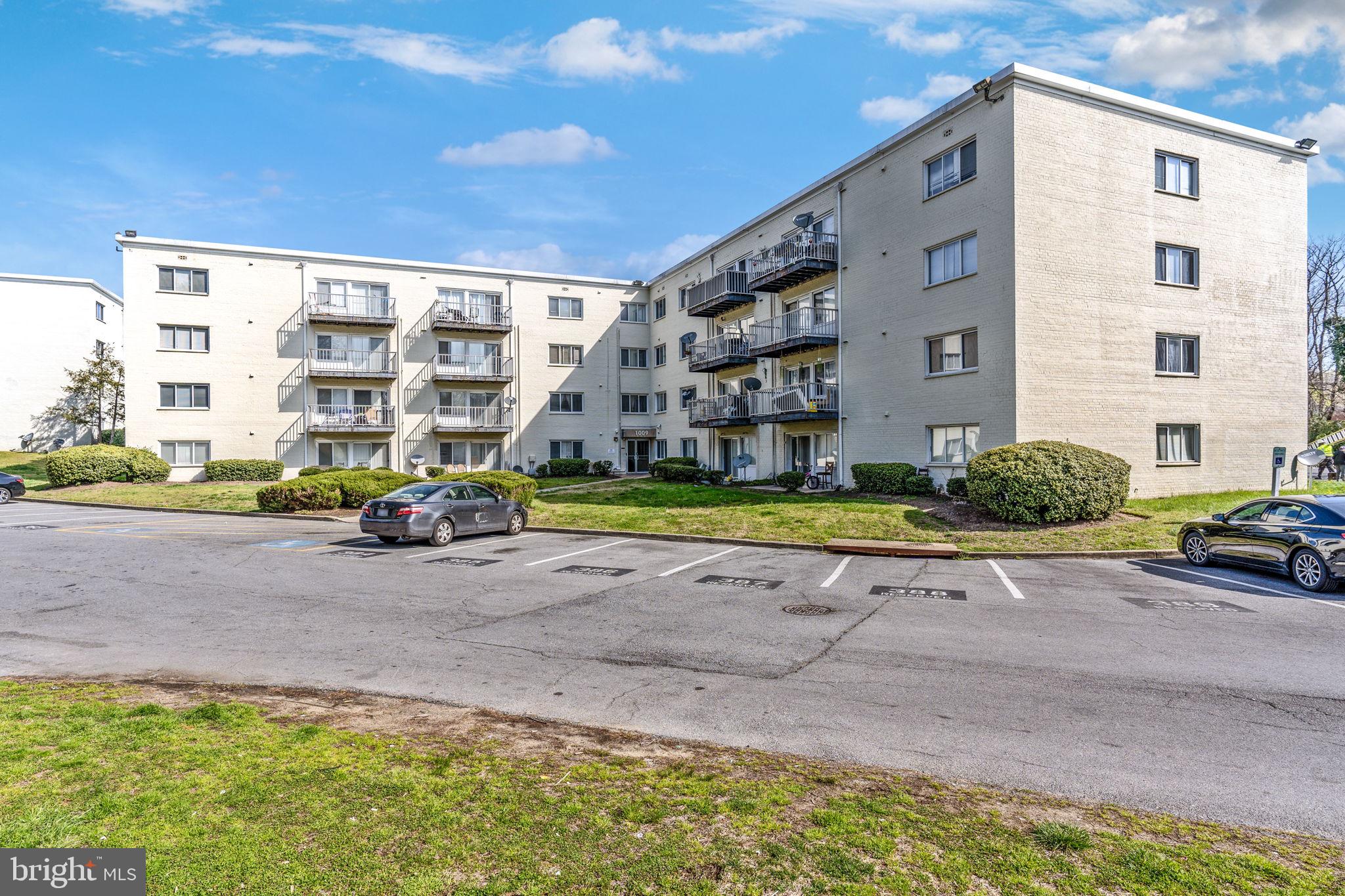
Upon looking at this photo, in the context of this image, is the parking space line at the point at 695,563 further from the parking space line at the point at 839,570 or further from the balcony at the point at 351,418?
the balcony at the point at 351,418

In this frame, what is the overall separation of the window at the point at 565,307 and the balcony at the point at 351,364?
30.1ft

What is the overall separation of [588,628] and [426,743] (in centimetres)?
407

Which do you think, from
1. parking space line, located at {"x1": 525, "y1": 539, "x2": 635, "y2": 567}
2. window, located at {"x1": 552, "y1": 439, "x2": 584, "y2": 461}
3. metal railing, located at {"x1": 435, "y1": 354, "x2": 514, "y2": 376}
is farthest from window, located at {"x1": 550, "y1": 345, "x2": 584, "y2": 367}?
parking space line, located at {"x1": 525, "y1": 539, "x2": 635, "y2": 567}

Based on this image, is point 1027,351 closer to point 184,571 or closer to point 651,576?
point 651,576

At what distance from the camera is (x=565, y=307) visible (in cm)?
4222

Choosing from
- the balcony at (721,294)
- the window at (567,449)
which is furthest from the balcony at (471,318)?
the balcony at (721,294)

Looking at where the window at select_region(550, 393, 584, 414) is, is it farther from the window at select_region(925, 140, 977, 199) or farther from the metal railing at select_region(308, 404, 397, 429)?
the window at select_region(925, 140, 977, 199)

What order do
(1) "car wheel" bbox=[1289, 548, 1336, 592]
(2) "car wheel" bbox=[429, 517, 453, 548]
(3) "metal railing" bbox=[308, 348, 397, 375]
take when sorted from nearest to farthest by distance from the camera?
1. (1) "car wheel" bbox=[1289, 548, 1336, 592]
2. (2) "car wheel" bbox=[429, 517, 453, 548]
3. (3) "metal railing" bbox=[308, 348, 397, 375]

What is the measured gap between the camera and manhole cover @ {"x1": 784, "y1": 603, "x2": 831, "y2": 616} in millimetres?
9742

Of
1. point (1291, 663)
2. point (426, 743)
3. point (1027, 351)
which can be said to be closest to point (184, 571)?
point (426, 743)

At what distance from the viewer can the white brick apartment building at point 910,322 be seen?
21.0 metres

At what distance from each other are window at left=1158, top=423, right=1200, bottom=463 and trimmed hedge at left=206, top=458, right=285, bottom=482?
36705 millimetres

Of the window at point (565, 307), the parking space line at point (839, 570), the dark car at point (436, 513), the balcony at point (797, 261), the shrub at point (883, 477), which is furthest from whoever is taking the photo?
the window at point (565, 307)

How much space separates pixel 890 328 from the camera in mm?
24844
